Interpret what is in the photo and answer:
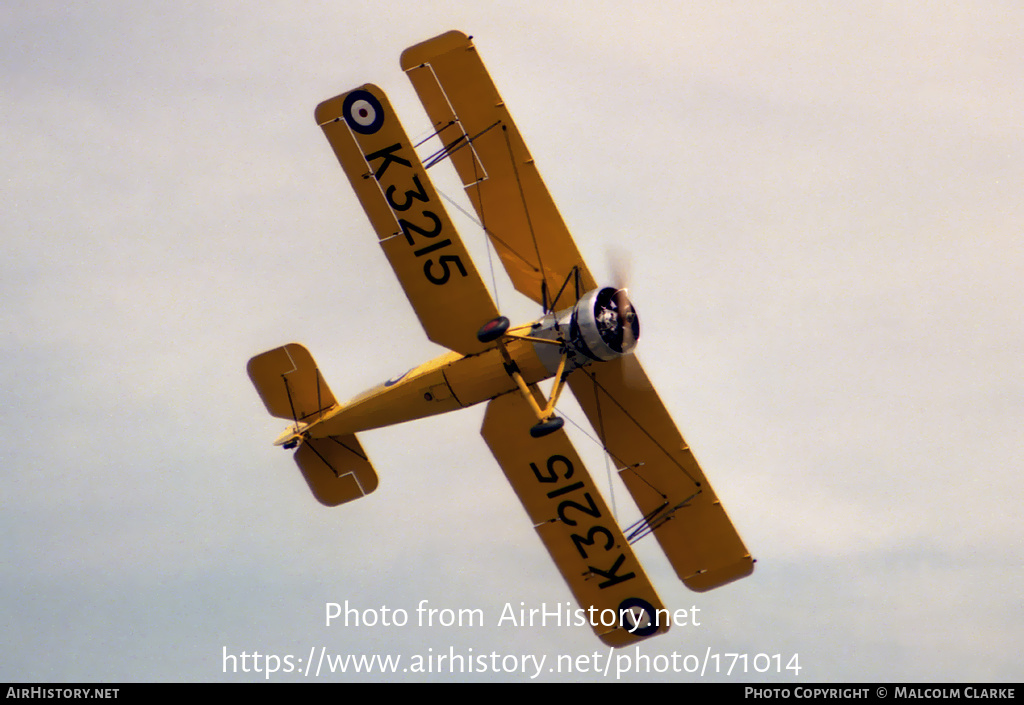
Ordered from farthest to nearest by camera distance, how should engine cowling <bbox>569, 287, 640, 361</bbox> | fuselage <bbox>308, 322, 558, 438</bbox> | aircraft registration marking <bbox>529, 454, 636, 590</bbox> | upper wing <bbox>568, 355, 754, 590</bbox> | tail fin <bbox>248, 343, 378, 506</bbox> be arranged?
tail fin <bbox>248, 343, 378, 506</bbox>, upper wing <bbox>568, 355, 754, 590</bbox>, aircraft registration marking <bbox>529, 454, 636, 590</bbox>, fuselage <bbox>308, 322, 558, 438</bbox>, engine cowling <bbox>569, 287, 640, 361</bbox>

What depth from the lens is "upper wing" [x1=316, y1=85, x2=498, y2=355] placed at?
21.6 meters

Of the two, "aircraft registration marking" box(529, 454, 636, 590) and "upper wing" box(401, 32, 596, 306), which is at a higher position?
"upper wing" box(401, 32, 596, 306)

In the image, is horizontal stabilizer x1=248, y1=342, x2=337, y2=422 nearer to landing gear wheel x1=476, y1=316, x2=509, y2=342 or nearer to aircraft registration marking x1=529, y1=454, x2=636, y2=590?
aircraft registration marking x1=529, y1=454, x2=636, y2=590

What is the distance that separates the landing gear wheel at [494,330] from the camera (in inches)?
812

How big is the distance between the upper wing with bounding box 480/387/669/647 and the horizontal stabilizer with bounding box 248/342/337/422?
11.9 ft

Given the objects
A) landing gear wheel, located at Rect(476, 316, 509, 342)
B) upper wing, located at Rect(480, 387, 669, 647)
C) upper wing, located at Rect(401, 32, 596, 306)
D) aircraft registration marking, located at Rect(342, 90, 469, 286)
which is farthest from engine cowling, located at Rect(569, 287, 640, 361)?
upper wing, located at Rect(480, 387, 669, 647)

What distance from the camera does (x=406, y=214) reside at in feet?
71.5

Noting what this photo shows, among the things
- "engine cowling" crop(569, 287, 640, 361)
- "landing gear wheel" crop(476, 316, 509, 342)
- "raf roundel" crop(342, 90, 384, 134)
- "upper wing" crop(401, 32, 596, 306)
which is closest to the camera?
"landing gear wheel" crop(476, 316, 509, 342)

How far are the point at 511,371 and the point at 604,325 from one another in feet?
5.96

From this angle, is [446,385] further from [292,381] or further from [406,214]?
[292,381]

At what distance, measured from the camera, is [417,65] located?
74.1 feet

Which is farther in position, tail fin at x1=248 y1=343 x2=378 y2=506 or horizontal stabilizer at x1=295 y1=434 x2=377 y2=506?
horizontal stabilizer at x1=295 y1=434 x2=377 y2=506

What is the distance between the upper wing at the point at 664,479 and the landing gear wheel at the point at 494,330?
10.1 ft

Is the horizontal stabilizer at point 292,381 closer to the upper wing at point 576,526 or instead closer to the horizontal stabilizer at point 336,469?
the horizontal stabilizer at point 336,469
